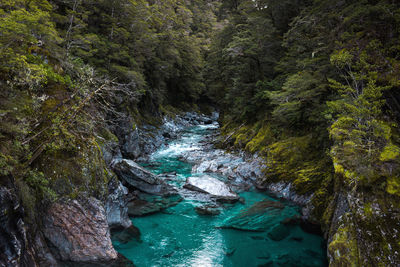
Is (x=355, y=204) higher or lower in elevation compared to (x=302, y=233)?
higher

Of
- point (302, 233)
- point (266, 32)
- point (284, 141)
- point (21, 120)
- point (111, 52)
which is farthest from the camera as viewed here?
point (111, 52)

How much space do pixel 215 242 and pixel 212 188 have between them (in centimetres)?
322

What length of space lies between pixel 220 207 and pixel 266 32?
11223 mm

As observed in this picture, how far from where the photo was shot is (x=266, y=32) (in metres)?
13.9

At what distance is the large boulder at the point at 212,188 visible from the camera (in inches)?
366

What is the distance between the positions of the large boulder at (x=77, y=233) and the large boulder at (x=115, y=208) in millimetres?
1055

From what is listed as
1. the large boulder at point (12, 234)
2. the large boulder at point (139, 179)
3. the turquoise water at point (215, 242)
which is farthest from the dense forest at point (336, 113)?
the large boulder at point (12, 234)

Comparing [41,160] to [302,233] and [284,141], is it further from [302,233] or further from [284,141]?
[284,141]

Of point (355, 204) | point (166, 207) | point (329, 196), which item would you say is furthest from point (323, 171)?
point (166, 207)

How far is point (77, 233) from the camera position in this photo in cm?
509

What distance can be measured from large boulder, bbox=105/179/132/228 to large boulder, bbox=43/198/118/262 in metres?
1.05

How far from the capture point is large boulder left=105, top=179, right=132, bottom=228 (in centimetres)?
651

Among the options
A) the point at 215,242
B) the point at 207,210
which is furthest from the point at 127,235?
the point at 207,210

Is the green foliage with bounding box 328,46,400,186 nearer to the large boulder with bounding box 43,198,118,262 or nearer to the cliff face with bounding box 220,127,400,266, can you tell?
the cliff face with bounding box 220,127,400,266
